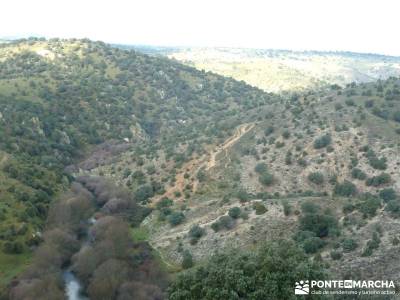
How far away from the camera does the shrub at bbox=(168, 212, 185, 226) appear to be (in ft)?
263

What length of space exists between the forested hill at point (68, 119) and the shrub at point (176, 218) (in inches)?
858

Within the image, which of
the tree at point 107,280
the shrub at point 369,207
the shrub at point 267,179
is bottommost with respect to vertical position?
the tree at point 107,280

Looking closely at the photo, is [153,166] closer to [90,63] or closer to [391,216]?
[391,216]

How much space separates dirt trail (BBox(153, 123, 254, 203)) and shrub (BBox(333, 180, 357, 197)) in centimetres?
2760

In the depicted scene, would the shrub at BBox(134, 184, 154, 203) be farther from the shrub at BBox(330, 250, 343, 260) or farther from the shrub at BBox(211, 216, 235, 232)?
the shrub at BBox(330, 250, 343, 260)

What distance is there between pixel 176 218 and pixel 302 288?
4835 cm

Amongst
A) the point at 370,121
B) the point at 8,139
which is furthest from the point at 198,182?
the point at 8,139

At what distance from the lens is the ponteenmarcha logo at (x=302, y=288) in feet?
109

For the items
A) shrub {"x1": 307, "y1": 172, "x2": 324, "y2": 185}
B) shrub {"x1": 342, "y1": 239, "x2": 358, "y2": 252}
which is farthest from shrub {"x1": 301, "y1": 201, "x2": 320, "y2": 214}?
shrub {"x1": 307, "y1": 172, "x2": 324, "y2": 185}

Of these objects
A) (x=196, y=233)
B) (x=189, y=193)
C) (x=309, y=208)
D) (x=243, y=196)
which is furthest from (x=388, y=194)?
(x=189, y=193)

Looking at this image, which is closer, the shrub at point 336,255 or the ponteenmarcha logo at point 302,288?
the ponteenmarcha logo at point 302,288

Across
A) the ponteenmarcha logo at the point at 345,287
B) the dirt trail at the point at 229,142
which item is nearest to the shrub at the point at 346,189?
the dirt trail at the point at 229,142

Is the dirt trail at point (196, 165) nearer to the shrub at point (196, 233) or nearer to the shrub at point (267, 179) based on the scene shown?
the shrub at point (267, 179)

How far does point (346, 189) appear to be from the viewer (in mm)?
82812
